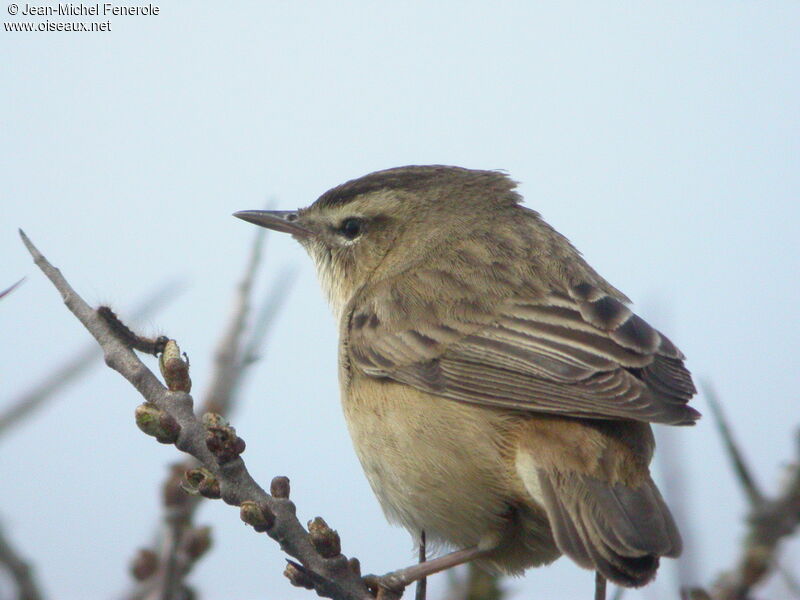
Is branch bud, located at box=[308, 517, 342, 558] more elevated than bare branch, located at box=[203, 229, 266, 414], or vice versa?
bare branch, located at box=[203, 229, 266, 414]

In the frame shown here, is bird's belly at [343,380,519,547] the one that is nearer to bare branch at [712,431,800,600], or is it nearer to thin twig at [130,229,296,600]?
thin twig at [130,229,296,600]

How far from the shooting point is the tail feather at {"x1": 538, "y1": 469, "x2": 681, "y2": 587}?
10.7 feet

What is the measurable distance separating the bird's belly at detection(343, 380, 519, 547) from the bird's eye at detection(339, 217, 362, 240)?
1.50 m

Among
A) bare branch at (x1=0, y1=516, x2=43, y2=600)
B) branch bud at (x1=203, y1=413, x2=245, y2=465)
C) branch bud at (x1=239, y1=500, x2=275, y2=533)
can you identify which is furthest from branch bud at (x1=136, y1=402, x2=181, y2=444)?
bare branch at (x1=0, y1=516, x2=43, y2=600)

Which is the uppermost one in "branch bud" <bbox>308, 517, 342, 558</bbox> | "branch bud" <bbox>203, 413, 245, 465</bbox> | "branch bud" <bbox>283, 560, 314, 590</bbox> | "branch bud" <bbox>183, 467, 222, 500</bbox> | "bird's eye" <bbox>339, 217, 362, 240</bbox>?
"bird's eye" <bbox>339, 217, 362, 240</bbox>

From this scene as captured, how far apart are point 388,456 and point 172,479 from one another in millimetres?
1537

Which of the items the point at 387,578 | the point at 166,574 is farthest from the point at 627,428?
the point at 166,574

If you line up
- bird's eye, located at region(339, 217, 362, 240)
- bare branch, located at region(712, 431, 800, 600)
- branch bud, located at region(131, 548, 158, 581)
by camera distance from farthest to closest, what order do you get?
bird's eye, located at region(339, 217, 362, 240), branch bud, located at region(131, 548, 158, 581), bare branch, located at region(712, 431, 800, 600)

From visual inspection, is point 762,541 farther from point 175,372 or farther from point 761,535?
point 175,372

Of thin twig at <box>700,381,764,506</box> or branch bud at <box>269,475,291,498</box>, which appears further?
branch bud at <box>269,475,291,498</box>

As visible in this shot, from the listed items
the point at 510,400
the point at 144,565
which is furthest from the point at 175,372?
the point at 510,400

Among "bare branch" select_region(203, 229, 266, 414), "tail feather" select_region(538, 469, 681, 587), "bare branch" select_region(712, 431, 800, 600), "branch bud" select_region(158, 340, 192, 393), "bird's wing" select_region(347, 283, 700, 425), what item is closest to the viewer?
"bare branch" select_region(712, 431, 800, 600)

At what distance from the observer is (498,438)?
3930mm

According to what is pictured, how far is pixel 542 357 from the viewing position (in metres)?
4.04
